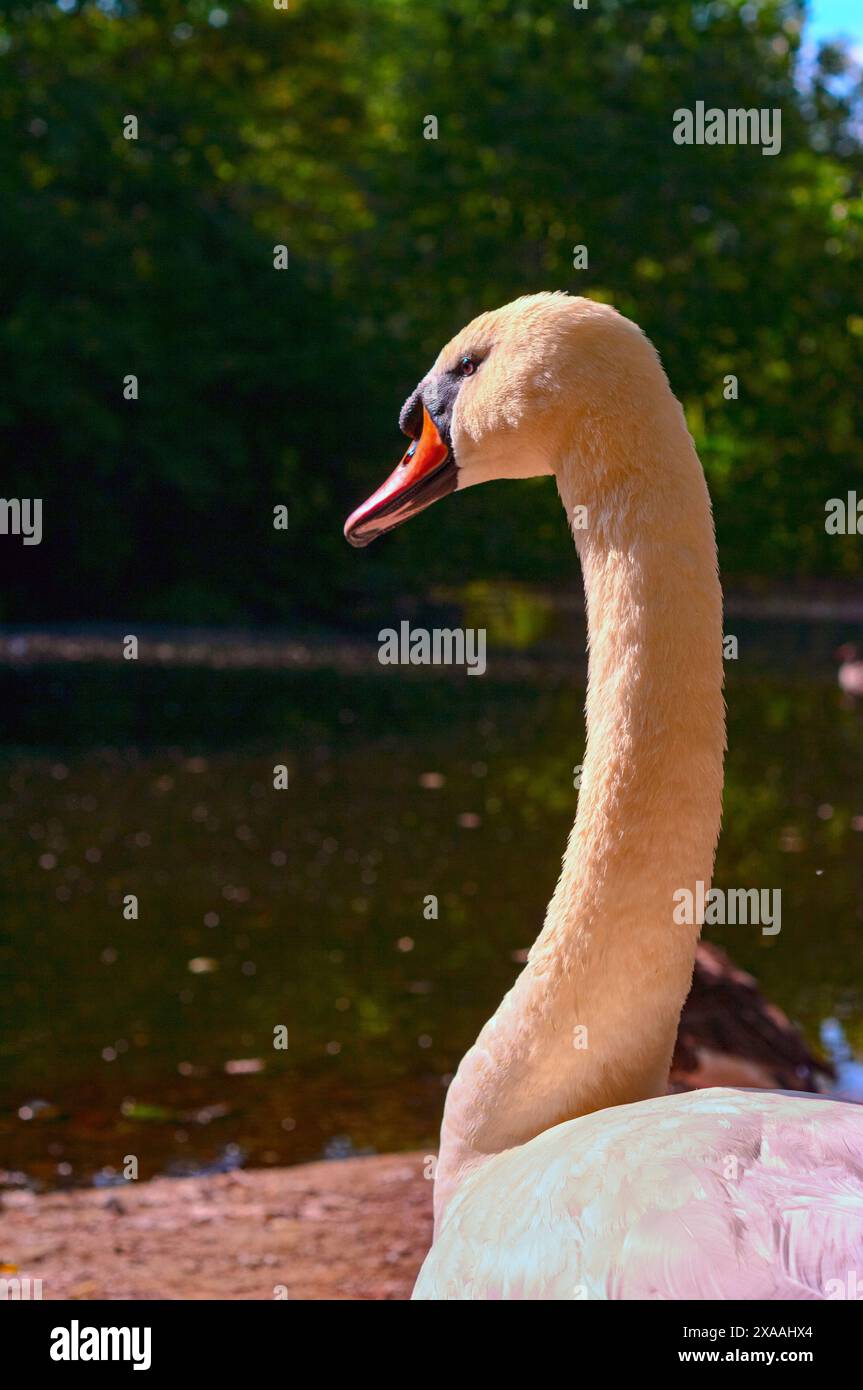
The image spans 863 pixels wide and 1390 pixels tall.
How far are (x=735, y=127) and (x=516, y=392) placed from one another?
40.0 meters

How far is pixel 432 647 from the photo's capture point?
28.9 meters

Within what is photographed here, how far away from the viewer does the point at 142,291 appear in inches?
1107

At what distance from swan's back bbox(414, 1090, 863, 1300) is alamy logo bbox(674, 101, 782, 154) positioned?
36407 mm

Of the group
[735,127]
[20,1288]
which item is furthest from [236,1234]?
[735,127]

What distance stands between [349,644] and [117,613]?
164 inches

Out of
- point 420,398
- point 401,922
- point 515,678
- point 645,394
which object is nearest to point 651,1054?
point 645,394

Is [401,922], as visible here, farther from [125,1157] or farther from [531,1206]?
[531,1206]

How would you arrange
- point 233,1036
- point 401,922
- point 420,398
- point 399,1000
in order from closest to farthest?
point 420,398
point 233,1036
point 399,1000
point 401,922

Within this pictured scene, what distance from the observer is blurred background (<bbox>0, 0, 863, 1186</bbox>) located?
26.7 feet

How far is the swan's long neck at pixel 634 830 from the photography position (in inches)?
104

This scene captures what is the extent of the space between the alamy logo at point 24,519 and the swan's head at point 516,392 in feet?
82.5

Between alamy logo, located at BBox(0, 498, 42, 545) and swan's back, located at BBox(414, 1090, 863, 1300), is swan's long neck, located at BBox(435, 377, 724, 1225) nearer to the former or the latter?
swan's back, located at BBox(414, 1090, 863, 1300)

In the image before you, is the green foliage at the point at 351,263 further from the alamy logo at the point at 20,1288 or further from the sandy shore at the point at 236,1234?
the alamy logo at the point at 20,1288
